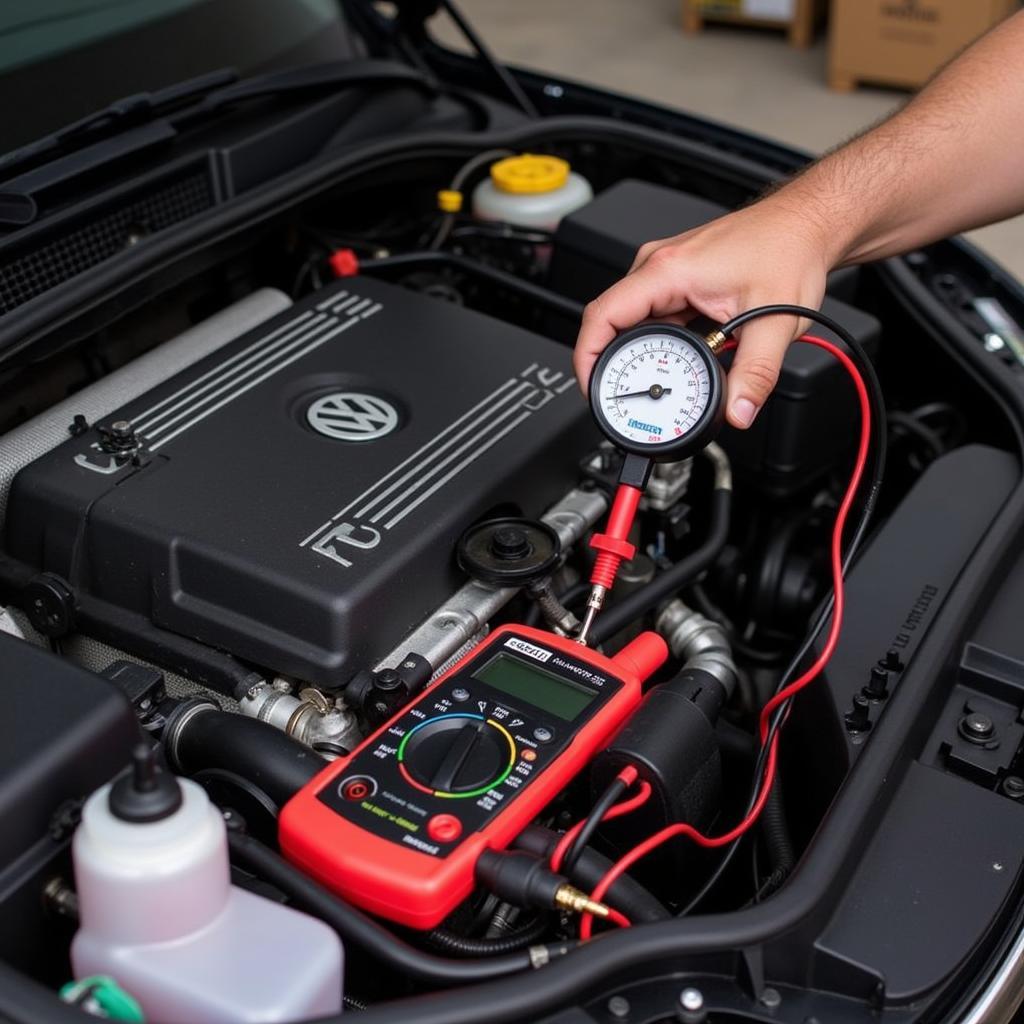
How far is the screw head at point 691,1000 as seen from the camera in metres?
1.04

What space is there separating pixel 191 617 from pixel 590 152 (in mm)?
1251

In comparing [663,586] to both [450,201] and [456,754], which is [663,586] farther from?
[450,201]

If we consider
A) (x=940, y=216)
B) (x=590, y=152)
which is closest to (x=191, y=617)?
(x=940, y=216)

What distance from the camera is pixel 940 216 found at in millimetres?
1697

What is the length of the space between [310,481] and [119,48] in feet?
2.50

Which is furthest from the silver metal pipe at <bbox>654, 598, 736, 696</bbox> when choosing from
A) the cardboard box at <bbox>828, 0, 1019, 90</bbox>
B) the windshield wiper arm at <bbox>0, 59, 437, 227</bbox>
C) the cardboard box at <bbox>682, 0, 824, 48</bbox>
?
the cardboard box at <bbox>682, 0, 824, 48</bbox>

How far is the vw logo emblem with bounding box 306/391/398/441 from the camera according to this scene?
1.51m

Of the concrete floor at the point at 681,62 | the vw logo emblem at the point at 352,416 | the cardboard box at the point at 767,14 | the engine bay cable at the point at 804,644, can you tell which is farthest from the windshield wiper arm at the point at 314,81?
the cardboard box at the point at 767,14

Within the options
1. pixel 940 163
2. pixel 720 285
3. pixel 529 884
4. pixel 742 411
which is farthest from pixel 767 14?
pixel 529 884

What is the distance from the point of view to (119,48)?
5.97ft

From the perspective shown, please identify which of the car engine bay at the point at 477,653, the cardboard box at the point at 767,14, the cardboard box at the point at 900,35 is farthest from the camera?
the cardboard box at the point at 767,14

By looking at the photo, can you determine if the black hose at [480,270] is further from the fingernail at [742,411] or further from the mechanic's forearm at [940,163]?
the fingernail at [742,411]

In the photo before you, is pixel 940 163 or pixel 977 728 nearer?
pixel 977 728

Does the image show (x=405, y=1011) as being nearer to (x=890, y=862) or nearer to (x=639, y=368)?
(x=890, y=862)
